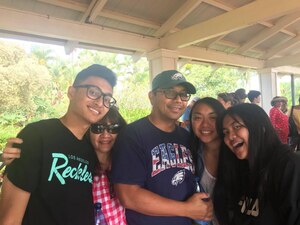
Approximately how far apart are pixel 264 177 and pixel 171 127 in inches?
24.2

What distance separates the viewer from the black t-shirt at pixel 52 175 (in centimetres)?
113

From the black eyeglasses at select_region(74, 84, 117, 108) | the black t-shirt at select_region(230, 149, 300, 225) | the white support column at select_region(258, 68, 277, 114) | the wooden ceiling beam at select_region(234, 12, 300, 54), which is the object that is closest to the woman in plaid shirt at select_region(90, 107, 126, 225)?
the black eyeglasses at select_region(74, 84, 117, 108)

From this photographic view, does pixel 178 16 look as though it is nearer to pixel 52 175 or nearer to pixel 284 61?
pixel 52 175

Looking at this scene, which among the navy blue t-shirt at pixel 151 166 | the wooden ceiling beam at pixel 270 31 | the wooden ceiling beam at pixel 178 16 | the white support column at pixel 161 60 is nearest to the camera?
the navy blue t-shirt at pixel 151 166

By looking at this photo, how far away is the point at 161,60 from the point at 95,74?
354cm

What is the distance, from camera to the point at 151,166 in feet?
4.89

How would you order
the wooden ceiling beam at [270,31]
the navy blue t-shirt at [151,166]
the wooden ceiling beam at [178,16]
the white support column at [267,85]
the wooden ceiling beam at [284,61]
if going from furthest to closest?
1. the white support column at [267,85]
2. the wooden ceiling beam at [284,61]
3. the wooden ceiling beam at [270,31]
4. the wooden ceiling beam at [178,16]
5. the navy blue t-shirt at [151,166]

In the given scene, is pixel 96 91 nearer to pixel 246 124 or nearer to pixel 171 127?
pixel 171 127

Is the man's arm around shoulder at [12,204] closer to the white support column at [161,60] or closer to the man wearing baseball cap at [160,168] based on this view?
the man wearing baseball cap at [160,168]

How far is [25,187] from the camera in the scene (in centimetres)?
109

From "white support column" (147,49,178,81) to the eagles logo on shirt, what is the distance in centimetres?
343

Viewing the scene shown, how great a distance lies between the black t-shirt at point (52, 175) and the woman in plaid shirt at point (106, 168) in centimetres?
22

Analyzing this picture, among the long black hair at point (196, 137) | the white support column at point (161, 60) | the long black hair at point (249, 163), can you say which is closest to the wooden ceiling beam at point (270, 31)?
the white support column at point (161, 60)

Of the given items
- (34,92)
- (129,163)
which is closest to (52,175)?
(129,163)
